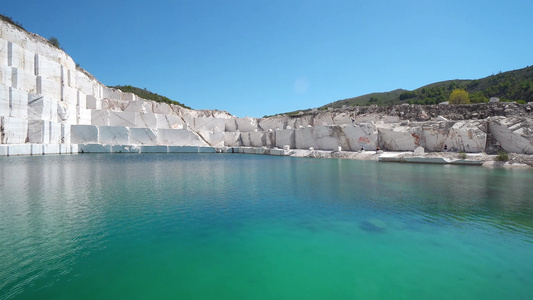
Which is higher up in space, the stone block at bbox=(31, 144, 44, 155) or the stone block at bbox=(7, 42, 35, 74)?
the stone block at bbox=(7, 42, 35, 74)

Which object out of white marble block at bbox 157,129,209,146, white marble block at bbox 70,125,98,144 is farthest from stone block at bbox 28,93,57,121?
white marble block at bbox 157,129,209,146

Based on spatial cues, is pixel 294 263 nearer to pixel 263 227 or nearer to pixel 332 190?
pixel 263 227

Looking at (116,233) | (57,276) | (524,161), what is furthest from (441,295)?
(524,161)

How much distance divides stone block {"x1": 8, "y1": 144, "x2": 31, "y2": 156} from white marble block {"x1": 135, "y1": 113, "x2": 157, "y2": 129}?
35.5 ft

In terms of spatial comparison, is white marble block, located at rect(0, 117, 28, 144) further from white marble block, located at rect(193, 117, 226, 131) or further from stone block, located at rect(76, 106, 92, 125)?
white marble block, located at rect(193, 117, 226, 131)

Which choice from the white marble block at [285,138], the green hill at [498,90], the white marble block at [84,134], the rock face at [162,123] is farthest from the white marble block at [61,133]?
the green hill at [498,90]

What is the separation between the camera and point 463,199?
724 cm

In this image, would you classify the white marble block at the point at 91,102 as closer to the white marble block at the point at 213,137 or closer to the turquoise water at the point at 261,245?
the white marble block at the point at 213,137

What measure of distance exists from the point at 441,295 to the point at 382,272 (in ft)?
2.08

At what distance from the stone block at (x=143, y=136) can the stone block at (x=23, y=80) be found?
8.33 metres

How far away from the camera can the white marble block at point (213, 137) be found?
32978 mm

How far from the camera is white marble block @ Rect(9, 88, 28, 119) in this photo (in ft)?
63.4

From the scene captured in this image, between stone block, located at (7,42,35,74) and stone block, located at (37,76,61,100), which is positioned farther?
stone block, located at (37,76,61,100)

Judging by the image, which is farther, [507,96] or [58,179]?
[507,96]
